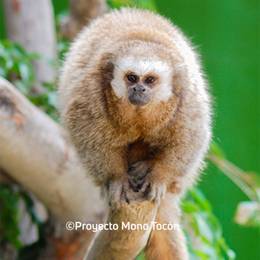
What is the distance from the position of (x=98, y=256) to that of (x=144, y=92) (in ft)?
1.57

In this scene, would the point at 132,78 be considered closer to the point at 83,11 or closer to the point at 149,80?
the point at 149,80

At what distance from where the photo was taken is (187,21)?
4438 millimetres

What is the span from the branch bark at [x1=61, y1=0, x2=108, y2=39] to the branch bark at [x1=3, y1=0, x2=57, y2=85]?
11 cm

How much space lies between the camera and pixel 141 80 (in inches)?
90.2

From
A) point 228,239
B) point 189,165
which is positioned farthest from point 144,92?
point 228,239

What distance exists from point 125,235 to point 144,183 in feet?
0.58

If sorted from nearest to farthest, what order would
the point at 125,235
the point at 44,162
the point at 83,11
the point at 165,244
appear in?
the point at 125,235
the point at 165,244
the point at 44,162
the point at 83,11

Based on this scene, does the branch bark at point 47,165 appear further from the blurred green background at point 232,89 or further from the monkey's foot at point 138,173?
the blurred green background at point 232,89

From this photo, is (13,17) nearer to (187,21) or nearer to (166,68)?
(187,21)

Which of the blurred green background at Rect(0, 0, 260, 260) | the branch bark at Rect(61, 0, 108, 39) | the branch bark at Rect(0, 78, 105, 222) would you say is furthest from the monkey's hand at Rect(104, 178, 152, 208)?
the blurred green background at Rect(0, 0, 260, 260)

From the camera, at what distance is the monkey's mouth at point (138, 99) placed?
2229 millimetres

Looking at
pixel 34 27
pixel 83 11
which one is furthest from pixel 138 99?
pixel 34 27

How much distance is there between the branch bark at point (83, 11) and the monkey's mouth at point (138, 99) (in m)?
1.29

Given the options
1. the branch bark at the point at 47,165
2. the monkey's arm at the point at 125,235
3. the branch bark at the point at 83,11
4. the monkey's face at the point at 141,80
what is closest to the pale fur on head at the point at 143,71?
the monkey's face at the point at 141,80
